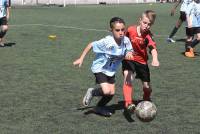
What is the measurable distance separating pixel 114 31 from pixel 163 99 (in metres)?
1.94

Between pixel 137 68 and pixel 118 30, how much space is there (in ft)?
3.32

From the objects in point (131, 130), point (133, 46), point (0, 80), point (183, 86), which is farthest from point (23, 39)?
point (131, 130)

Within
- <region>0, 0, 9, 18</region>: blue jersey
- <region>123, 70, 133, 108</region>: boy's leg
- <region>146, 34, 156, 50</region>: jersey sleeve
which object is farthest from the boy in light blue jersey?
<region>0, 0, 9, 18</region>: blue jersey

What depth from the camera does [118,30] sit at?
7723mm

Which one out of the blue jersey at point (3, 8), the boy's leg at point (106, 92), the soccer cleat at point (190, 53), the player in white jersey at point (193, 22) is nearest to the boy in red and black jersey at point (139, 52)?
the boy's leg at point (106, 92)

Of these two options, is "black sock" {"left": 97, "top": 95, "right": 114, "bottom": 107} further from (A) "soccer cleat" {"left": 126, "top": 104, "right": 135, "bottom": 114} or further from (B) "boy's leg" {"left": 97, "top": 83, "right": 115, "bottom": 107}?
(A) "soccer cleat" {"left": 126, "top": 104, "right": 135, "bottom": 114}

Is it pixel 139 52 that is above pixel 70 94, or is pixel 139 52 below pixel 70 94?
above

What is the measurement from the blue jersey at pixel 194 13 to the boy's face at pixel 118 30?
8.20m

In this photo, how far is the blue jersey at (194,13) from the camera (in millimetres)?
15516

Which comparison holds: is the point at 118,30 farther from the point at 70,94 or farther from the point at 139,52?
the point at 70,94

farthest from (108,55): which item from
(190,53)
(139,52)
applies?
(190,53)

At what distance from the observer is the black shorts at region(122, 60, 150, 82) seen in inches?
330

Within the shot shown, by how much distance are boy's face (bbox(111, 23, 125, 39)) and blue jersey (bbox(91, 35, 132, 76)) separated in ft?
0.52

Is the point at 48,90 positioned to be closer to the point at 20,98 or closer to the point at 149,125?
the point at 20,98
